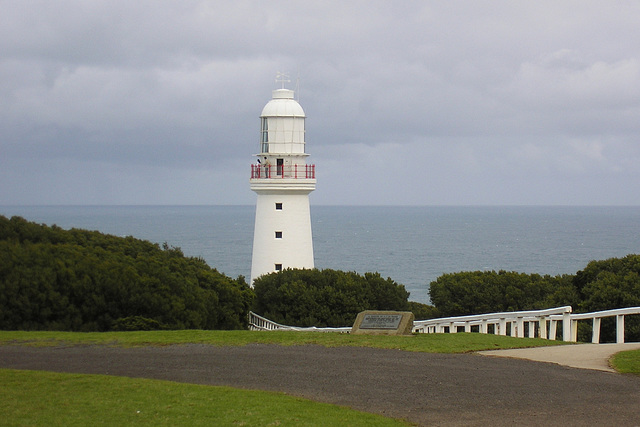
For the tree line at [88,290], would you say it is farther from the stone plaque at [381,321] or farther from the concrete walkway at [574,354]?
the concrete walkway at [574,354]

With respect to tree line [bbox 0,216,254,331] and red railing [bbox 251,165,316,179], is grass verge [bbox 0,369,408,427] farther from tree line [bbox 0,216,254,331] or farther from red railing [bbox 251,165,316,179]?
red railing [bbox 251,165,316,179]

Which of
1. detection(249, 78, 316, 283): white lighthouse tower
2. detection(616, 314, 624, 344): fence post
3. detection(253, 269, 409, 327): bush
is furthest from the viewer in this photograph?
detection(249, 78, 316, 283): white lighthouse tower

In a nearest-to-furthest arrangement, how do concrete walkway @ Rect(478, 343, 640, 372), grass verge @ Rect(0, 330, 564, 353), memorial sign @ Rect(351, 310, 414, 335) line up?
concrete walkway @ Rect(478, 343, 640, 372)
grass verge @ Rect(0, 330, 564, 353)
memorial sign @ Rect(351, 310, 414, 335)

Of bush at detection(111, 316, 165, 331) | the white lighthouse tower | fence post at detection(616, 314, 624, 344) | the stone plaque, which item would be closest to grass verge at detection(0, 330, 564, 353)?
the stone plaque

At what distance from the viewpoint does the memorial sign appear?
1577cm

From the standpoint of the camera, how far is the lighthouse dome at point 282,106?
1308 inches

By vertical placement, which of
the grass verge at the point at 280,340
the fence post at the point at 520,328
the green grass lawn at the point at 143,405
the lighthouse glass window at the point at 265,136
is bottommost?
the green grass lawn at the point at 143,405

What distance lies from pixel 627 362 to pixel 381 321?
5291mm

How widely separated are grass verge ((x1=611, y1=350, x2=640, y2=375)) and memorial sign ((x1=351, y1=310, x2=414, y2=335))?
418cm

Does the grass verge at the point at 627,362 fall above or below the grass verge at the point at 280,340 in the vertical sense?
below

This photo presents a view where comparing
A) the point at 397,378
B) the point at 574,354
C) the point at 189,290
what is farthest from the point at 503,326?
the point at 189,290

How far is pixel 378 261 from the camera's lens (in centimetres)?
9312

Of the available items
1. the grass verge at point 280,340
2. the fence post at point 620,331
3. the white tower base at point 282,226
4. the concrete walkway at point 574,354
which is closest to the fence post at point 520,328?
the grass verge at point 280,340

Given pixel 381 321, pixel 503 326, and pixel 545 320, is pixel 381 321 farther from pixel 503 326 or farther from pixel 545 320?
pixel 545 320
